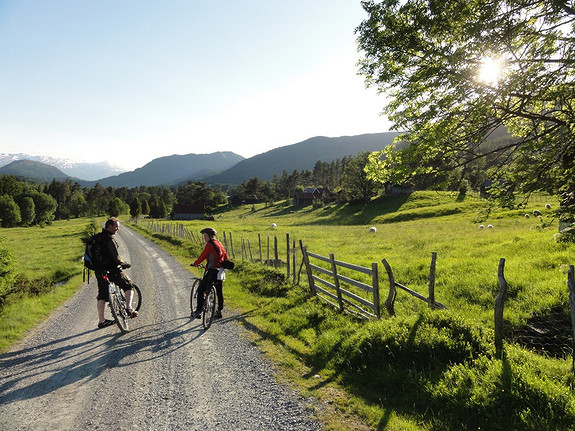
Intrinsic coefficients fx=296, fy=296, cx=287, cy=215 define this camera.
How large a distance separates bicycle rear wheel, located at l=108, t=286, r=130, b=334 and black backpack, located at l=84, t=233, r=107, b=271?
872 mm

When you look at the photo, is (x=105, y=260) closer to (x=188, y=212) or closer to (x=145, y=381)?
(x=145, y=381)

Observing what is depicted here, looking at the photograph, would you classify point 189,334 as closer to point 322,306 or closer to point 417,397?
point 322,306

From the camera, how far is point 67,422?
4.96 meters

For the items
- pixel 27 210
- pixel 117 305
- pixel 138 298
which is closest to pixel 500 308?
pixel 117 305

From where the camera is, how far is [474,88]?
5.86 m

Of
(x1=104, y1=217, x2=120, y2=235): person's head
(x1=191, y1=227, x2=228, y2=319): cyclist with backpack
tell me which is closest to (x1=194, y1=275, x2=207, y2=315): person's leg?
(x1=191, y1=227, x2=228, y2=319): cyclist with backpack

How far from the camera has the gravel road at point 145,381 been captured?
496 cm

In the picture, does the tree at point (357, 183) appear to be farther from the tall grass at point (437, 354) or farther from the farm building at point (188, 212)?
the tall grass at point (437, 354)

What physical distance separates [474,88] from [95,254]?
9.99m

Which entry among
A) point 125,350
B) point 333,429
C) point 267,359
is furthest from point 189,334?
point 333,429

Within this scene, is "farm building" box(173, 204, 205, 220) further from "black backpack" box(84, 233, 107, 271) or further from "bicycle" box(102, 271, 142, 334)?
"black backpack" box(84, 233, 107, 271)

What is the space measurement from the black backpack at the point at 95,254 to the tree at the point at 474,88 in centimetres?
786

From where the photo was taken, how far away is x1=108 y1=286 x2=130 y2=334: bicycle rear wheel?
27.5 ft

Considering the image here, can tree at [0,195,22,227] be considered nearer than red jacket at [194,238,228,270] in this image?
No
